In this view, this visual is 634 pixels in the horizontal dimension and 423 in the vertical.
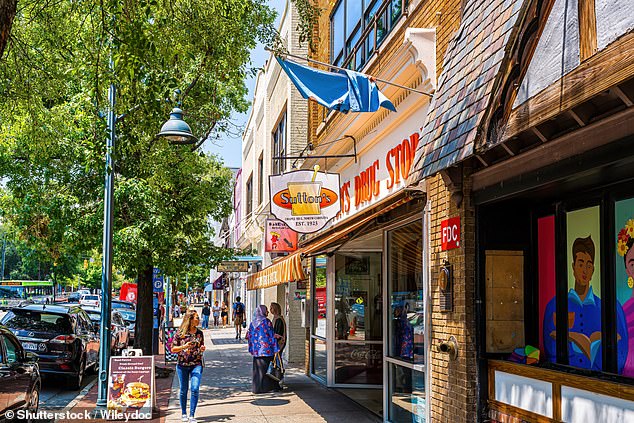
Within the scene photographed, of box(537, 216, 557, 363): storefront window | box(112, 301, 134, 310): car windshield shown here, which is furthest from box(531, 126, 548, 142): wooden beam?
box(112, 301, 134, 310): car windshield

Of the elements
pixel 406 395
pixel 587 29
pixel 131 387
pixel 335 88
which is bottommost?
pixel 131 387

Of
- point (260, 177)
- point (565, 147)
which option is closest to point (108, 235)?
point (565, 147)

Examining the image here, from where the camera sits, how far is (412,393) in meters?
9.45

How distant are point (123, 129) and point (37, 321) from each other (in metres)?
4.94

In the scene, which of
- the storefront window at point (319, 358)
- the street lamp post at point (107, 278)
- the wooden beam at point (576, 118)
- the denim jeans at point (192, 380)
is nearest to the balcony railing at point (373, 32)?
the street lamp post at point (107, 278)

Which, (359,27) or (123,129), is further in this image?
(123,129)

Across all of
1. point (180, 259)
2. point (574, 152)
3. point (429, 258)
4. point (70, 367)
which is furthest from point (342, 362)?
point (574, 152)

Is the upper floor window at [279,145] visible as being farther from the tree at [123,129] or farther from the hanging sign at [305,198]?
the hanging sign at [305,198]

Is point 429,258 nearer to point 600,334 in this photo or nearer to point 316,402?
point 600,334

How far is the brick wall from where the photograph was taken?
731 centimetres

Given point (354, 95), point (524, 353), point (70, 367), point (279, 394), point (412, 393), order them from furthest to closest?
point (70, 367) → point (279, 394) → point (412, 393) → point (354, 95) → point (524, 353)

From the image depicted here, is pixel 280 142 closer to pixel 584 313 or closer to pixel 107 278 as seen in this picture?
pixel 107 278

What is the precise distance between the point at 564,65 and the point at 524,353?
10.5 feet

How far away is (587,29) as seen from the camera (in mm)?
4758
